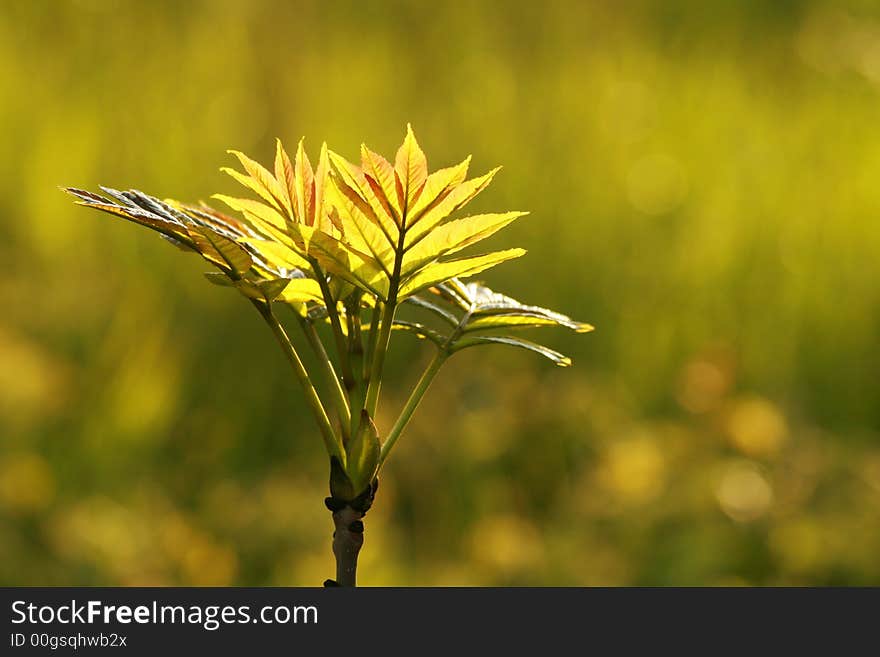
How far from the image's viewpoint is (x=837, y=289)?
2.34 meters

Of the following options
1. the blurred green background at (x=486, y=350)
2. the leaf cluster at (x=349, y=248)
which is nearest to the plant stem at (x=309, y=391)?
the leaf cluster at (x=349, y=248)

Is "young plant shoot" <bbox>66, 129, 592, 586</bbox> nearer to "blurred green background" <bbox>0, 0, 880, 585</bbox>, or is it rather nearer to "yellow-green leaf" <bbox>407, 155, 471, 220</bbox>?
"yellow-green leaf" <bbox>407, 155, 471, 220</bbox>

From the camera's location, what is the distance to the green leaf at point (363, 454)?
28cm

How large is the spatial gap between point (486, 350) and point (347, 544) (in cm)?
186

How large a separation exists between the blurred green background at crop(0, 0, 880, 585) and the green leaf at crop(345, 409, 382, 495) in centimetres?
133

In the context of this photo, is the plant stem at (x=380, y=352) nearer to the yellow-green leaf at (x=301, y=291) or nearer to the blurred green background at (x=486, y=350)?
the yellow-green leaf at (x=301, y=291)

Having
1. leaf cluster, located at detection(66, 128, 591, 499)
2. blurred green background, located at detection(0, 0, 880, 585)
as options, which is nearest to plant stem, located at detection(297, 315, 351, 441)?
leaf cluster, located at detection(66, 128, 591, 499)

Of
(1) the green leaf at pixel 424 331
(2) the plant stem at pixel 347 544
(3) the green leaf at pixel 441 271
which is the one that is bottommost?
(2) the plant stem at pixel 347 544

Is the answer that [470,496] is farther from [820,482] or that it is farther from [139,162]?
[139,162]

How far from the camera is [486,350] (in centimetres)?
213

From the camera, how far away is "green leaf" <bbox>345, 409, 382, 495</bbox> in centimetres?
28

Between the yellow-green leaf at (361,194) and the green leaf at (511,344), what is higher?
the yellow-green leaf at (361,194)

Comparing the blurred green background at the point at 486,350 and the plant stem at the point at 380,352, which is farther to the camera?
the blurred green background at the point at 486,350

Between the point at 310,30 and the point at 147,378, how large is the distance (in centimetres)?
167
